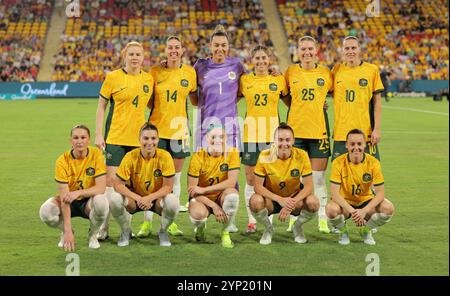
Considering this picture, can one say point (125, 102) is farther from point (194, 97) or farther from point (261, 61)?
point (261, 61)

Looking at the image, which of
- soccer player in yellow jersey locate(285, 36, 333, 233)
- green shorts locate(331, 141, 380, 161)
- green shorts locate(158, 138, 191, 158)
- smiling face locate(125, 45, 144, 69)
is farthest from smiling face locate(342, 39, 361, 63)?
smiling face locate(125, 45, 144, 69)

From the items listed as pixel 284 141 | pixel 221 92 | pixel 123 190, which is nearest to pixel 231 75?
pixel 221 92

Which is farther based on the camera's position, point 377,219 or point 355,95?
point 355,95

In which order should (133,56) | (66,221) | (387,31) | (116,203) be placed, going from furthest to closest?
(387,31), (133,56), (116,203), (66,221)

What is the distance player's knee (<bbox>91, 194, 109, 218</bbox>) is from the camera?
605cm

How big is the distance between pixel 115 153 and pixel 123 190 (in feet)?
2.18

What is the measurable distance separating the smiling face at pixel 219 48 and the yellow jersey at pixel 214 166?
39.9 inches

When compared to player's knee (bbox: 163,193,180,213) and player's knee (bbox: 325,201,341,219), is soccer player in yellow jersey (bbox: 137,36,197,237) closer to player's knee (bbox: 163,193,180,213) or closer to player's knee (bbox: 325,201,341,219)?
player's knee (bbox: 163,193,180,213)

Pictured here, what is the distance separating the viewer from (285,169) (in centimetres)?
647

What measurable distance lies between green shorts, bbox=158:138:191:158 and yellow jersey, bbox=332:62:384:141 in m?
1.56

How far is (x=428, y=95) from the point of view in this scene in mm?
33844

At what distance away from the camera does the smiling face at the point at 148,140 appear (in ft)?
20.2

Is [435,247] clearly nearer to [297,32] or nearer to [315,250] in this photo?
[315,250]

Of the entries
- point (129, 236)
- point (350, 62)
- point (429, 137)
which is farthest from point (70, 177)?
point (429, 137)
